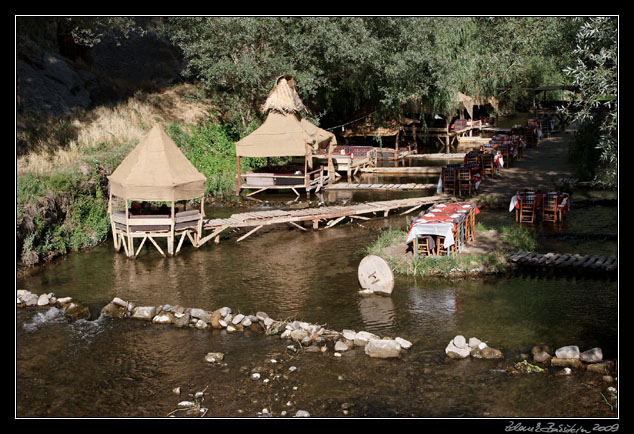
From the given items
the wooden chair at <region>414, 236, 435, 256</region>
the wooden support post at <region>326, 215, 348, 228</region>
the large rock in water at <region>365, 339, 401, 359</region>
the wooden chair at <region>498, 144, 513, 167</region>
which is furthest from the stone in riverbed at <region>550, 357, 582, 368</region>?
the wooden chair at <region>498, 144, 513, 167</region>

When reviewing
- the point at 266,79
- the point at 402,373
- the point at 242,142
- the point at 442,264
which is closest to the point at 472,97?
the point at 266,79

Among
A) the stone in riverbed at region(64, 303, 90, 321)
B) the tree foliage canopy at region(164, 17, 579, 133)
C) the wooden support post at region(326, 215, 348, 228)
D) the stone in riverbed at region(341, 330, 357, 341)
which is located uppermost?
the tree foliage canopy at region(164, 17, 579, 133)

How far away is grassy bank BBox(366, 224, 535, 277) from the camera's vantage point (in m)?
17.2

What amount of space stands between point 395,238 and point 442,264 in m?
2.79

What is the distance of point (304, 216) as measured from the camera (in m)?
22.8

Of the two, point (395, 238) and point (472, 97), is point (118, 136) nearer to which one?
point (395, 238)

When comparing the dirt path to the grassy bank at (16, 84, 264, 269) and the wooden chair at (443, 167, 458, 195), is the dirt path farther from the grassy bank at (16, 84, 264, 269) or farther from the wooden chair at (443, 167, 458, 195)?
the grassy bank at (16, 84, 264, 269)

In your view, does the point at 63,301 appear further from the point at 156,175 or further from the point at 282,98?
the point at 282,98

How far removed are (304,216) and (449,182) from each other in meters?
7.30

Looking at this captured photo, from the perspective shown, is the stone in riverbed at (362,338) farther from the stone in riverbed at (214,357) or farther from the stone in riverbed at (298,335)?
the stone in riverbed at (214,357)

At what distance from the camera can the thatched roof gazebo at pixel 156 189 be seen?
19969 mm

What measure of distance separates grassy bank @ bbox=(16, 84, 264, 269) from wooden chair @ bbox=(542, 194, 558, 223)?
13.6 m

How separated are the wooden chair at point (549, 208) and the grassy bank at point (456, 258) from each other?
242 centimetres

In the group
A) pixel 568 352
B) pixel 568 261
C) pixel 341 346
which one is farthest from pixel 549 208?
pixel 341 346
